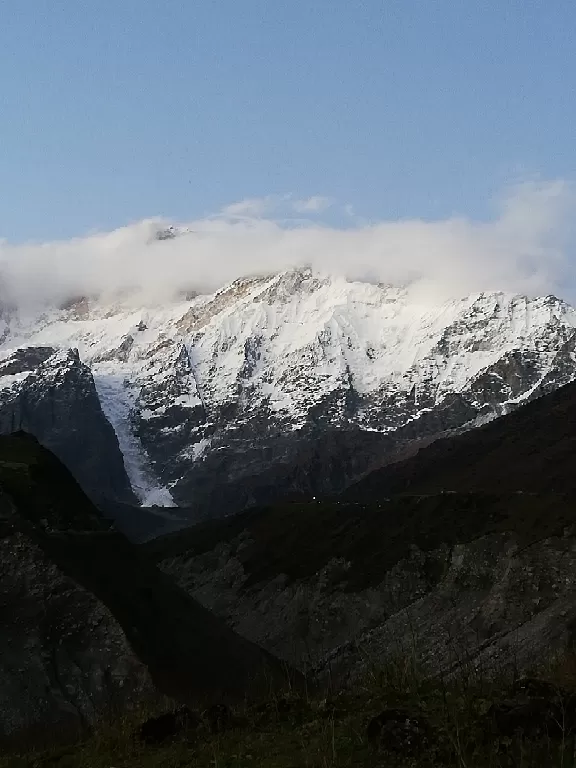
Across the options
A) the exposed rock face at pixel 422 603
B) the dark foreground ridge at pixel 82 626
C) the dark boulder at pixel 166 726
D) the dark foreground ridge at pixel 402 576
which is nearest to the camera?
the dark boulder at pixel 166 726

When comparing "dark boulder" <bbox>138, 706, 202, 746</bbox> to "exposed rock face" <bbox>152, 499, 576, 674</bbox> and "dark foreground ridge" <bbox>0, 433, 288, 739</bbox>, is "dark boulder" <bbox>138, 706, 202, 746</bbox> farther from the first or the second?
"exposed rock face" <bbox>152, 499, 576, 674</bbox>

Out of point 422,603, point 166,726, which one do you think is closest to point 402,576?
point 422,603

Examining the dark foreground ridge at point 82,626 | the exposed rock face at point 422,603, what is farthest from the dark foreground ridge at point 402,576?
the dark foreground ridge at point 82,626

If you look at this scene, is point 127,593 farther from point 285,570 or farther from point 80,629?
point 285,570

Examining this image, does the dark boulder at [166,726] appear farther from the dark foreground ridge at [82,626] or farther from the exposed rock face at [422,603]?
the exposed rock face at [422,603]

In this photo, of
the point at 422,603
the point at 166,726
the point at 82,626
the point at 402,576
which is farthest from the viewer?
the point at 402,576

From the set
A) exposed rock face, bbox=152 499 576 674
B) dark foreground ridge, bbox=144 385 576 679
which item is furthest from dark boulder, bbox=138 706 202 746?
dark foreground ridge, bbox=144 385 576 679

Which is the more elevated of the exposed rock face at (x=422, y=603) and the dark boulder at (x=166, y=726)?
the dark boulder at (x=166, y=726)

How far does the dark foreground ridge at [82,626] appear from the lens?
5066 cm

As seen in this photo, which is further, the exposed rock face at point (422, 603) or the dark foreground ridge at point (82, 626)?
the exposed rock face at point (422, 603)

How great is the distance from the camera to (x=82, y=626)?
5591cm

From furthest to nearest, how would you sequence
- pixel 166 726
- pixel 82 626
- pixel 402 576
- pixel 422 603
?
1. pixel 402 576
2. pixel 422 603
3. pixel 82 626
4. pixel 166 726

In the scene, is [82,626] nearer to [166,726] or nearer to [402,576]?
[166,726]

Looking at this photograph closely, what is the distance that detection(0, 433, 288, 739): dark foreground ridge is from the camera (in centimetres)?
5066
